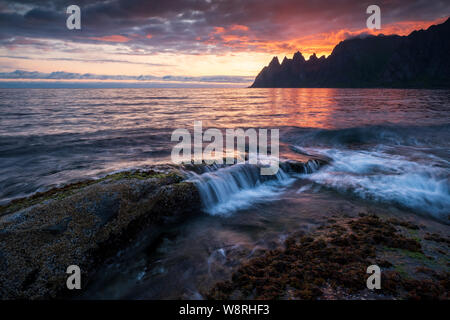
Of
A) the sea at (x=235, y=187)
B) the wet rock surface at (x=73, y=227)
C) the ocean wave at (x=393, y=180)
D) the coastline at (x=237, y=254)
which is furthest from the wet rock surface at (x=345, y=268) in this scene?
the wet rock surface at (x=73, y=227)

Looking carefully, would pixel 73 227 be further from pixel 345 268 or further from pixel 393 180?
pixel 393 180

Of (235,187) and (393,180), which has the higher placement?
(393,180)

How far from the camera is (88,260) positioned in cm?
479

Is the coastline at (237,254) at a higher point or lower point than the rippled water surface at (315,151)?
lower

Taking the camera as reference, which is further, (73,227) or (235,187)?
(235,187)

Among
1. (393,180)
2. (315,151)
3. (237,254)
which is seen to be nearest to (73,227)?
(237,254)

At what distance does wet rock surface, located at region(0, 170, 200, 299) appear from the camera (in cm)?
420

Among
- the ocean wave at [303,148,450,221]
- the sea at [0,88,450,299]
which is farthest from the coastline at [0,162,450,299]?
the ocean wave at [303,148,450,221]

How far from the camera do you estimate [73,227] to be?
5.10 meters

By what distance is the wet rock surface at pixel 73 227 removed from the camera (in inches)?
165

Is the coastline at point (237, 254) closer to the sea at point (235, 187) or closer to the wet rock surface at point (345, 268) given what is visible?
the wet rock surface at point (345, 268)

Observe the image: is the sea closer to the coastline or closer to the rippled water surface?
the rippled water surface

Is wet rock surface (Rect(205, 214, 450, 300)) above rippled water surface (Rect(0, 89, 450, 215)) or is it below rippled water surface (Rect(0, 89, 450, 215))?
below
